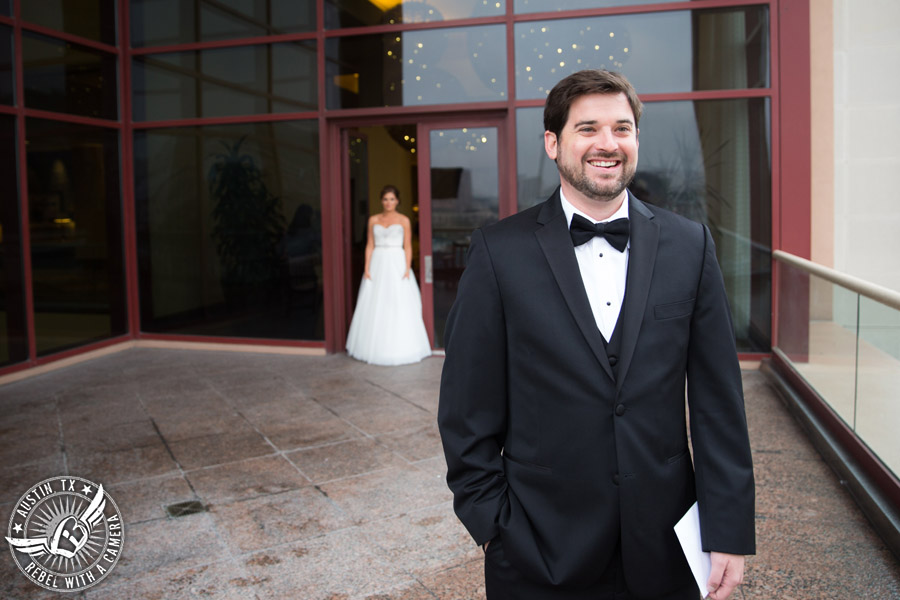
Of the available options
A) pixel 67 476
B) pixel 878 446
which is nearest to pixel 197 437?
pixel 67 476

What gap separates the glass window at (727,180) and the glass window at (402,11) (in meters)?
2.00

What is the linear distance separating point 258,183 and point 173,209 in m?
1.17

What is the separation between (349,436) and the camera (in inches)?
218

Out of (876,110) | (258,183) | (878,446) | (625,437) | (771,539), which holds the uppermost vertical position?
(876,110)

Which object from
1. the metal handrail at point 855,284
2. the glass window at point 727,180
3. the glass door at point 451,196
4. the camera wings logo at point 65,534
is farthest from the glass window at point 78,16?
the metal handrail at point 855,284

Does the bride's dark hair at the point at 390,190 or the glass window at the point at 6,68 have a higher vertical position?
the glass window at the point at 6,68

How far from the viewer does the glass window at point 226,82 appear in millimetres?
8531

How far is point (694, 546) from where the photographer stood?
1.74m

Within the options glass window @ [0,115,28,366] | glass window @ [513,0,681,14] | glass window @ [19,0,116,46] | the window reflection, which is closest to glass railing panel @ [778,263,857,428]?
glass window @ [513,0,681,14]

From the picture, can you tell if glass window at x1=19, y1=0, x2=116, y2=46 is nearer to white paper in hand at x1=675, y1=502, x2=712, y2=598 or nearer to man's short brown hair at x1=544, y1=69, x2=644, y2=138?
man's short brown hair at x1=544, y1=69, x2=644, y2=138

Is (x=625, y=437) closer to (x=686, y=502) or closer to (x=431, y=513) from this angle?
(x=686, y=502)

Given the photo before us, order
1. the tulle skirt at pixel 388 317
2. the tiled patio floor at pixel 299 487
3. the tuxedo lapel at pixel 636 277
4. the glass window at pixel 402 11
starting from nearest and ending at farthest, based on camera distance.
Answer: the tuxedo lapel at pixel 636 277 < the tiled patio floor at pixel 299 487 < the glass window at pixel 402 11 < the tulle skirt at pixel 388 317

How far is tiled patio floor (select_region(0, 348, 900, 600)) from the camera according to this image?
11.0ft

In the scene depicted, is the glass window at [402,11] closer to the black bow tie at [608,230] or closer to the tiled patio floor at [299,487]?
the tiled patio floor at [299,487]
